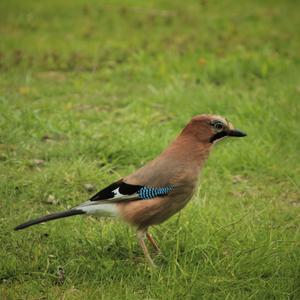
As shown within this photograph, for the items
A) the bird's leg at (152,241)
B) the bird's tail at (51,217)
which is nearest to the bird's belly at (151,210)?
the bird's leg at (152,241)

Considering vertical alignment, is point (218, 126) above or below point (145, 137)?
above

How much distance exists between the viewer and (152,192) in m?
4.35

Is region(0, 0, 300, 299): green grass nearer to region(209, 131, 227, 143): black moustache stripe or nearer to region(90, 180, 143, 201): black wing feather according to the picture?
region(90, 180, 143, 201): black wing feather

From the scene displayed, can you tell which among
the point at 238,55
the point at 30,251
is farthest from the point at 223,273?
the point at 238,55

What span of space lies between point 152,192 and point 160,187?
0.06 meters

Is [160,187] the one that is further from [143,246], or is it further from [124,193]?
[143,246]

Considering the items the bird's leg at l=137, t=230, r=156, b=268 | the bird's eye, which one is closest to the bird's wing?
the bird's leg at l=137, t=230, r=156, b=268

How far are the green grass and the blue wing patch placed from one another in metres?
0.38

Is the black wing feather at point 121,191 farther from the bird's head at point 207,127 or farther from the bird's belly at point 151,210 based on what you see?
the bird's head at point 207,127

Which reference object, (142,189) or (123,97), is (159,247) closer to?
(142,189)

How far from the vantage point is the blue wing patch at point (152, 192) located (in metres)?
4.30

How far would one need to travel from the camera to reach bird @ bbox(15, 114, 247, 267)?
4305mm

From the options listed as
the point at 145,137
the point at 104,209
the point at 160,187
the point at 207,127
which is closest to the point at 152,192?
the point at 160,187

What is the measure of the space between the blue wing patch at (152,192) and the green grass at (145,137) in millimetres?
383
